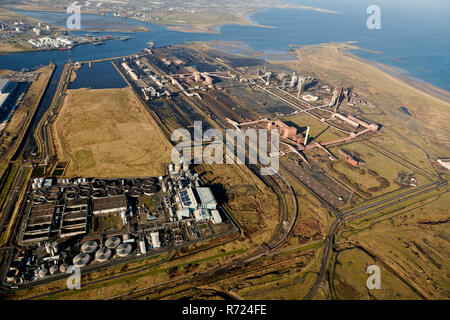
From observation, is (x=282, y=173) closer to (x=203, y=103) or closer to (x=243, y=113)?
(x=243, y=113)

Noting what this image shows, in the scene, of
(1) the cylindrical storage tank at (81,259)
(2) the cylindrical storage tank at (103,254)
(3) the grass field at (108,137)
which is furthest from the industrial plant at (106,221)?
(3) the grass field at (108,137)

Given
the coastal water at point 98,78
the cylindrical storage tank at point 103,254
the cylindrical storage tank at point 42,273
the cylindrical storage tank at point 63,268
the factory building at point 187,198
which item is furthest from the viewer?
the coastal water at point 98,78

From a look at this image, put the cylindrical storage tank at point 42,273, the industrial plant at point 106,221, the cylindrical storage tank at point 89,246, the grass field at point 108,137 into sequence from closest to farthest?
1. the cylindrical storage tank at point 42,273
2. the industrial plant at point 106,221
3. the cylindrical storage tank at point 89,246
4. the grass field at point 108,137

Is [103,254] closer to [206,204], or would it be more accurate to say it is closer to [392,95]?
[206,204]

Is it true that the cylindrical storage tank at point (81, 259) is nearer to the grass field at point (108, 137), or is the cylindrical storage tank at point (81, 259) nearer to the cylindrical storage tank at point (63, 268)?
the cylindrical storage tank at point (63, 268)

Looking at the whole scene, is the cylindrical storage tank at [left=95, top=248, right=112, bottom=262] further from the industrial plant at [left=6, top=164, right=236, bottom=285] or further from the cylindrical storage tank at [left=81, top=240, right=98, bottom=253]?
the cylindrical storage tank at [left=81, top=240, right=98, bottom=253]

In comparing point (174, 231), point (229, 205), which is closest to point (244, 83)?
point (229, 205)
